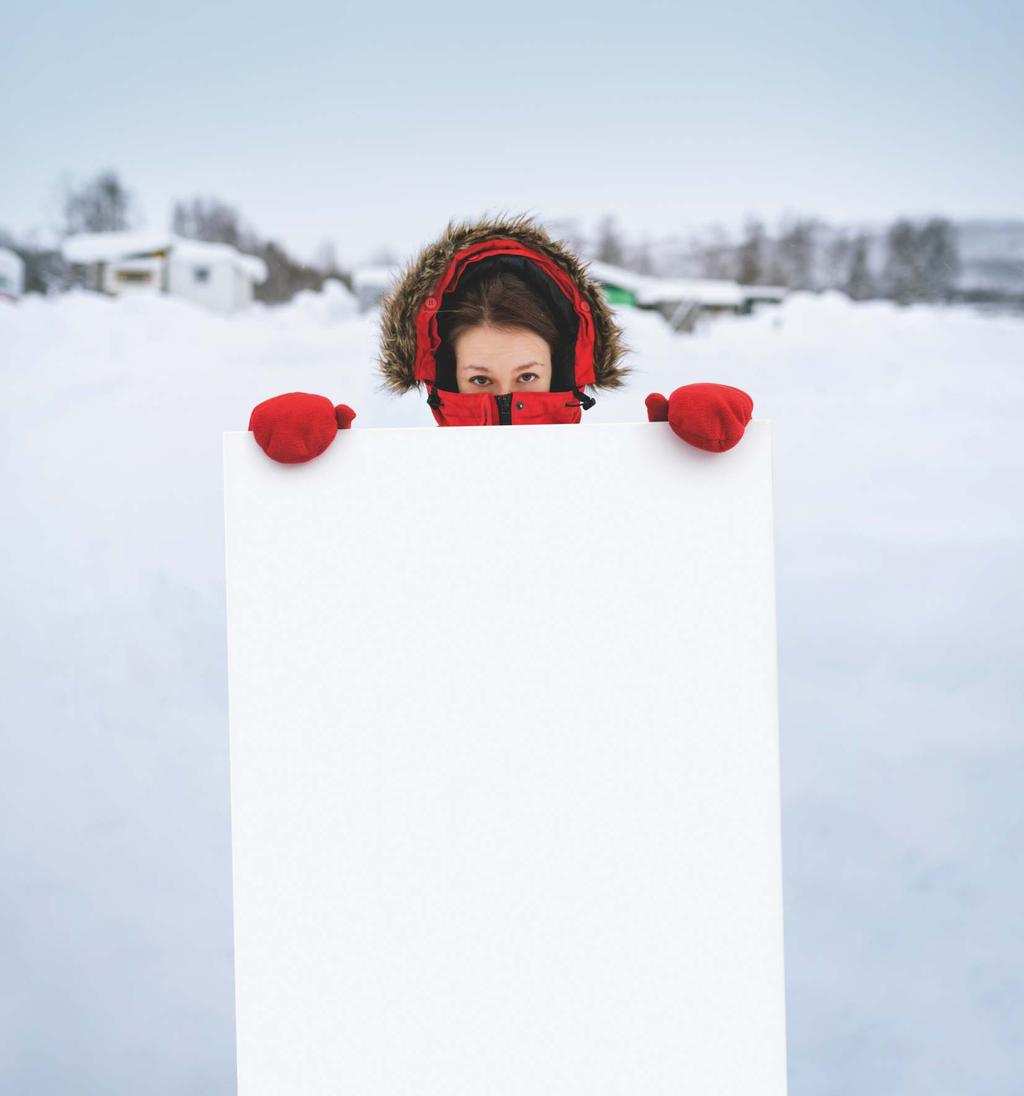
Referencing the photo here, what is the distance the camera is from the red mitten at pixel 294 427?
2.91 ft

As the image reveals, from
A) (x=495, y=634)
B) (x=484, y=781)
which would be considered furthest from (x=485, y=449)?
(x=484, y=781)

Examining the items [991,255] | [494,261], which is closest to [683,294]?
[991,255]

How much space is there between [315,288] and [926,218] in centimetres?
161

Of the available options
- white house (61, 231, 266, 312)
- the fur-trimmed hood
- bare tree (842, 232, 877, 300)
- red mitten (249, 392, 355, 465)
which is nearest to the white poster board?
red mitten (249, 392, 355, 465)

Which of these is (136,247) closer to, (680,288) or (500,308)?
(680,288)

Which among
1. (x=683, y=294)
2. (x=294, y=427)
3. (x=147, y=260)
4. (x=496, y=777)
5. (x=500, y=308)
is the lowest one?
(x=496, y=777)

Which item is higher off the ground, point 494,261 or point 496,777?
point 494,261

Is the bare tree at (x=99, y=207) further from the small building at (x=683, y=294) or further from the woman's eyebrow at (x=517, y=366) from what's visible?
the woman's eyebrow at (x=517, y=366)

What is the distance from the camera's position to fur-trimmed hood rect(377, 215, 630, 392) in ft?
3.93

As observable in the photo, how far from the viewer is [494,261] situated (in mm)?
1194

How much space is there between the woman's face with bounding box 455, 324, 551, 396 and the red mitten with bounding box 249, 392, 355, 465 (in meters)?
0.29

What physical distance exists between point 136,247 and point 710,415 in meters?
2.23

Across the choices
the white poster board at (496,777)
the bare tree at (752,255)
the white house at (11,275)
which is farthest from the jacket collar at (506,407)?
the white house at (11,275)

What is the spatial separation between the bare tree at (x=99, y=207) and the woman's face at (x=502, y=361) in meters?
1.87
